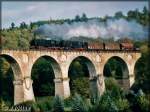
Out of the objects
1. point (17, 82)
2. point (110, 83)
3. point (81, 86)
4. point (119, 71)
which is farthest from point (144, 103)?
point (119, 71)

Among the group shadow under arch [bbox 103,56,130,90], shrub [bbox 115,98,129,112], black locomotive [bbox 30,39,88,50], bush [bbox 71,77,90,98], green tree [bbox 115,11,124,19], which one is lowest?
shrub [bbox 115,98,129,112]

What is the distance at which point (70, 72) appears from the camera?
70.8 metres

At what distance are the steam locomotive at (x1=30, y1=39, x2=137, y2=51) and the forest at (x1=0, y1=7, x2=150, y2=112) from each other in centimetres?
162

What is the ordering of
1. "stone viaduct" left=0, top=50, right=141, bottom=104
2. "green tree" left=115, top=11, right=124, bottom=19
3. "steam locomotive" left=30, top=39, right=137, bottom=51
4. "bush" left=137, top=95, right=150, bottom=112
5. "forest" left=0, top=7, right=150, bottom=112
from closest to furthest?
"bush" left=137, top=95, right=150, bottom=112, "forest" left=0, top=7, right=150, bottom=112, "stone viaduct" left=0, top=50, right=141, bottom=104, "steam locomotive" left=30, top=39, right=137, bottom=51, "green tree" left=115, top=11, right=124, bottom=19

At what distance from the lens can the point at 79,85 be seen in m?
64.1

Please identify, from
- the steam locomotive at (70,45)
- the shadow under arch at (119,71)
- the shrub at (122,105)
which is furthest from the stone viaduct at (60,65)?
the shrub at (122,105)

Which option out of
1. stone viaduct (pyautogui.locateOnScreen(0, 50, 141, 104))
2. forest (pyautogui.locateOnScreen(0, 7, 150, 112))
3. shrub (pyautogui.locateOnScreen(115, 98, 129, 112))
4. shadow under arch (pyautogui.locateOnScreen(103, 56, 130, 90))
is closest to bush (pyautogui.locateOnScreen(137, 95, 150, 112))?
forest (pyautogui.locateOnScreen(0, 7, 150, 112))

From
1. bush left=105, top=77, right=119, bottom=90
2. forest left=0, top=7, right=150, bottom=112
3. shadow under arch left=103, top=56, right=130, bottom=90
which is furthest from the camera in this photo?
shadow under arch left=103, top=56, right=130, bottom=90

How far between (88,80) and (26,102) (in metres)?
14.9

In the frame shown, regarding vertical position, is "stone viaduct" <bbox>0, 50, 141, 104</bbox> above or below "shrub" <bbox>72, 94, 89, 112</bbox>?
above

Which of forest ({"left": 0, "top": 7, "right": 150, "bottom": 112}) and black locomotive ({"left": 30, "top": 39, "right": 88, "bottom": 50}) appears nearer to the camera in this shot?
forest ({"left": 0, "top": 7, "right": 150, "bottom": 112})

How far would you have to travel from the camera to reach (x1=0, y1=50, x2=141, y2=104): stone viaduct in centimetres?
5181

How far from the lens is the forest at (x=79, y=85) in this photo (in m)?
40.1

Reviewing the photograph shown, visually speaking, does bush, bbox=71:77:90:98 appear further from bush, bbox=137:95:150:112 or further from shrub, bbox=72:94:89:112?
bush, bbox=137:95:150:112
